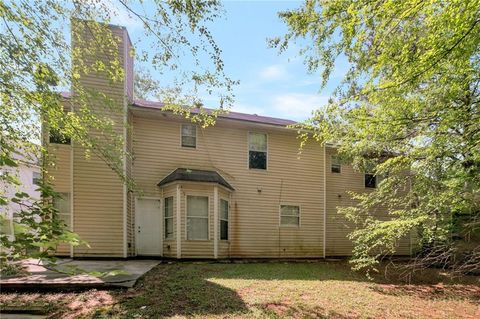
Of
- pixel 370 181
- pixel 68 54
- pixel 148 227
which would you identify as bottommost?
pixel 148 227

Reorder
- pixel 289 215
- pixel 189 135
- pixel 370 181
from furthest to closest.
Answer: pixel 370 181
pixel 289 215
pixel 189 135

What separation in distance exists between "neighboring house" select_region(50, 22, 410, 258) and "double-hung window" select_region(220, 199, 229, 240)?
0.12 ft

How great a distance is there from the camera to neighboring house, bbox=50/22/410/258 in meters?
10.6

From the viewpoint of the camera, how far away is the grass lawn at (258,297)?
18.5ft

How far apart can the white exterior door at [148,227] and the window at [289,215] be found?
16.3ft

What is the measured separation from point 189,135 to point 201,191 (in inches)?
90.7

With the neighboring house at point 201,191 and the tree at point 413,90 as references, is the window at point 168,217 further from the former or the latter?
the tree at point 413,90

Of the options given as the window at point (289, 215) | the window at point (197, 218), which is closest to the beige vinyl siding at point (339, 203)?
the window at point (289, 215)

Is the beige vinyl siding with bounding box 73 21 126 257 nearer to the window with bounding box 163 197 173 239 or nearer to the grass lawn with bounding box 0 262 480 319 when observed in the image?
the window with bounding box 163 197 173 239

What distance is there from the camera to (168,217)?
38.1 feet

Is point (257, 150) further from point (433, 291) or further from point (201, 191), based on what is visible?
point (433, 291)

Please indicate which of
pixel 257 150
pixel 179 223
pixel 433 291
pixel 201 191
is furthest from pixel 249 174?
pixel 433 291

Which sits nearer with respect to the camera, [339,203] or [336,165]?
[339,203]

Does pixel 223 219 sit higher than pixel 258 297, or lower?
higher
